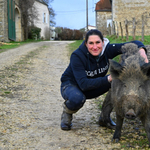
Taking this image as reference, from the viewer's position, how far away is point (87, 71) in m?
3.96

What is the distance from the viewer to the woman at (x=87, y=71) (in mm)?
3824

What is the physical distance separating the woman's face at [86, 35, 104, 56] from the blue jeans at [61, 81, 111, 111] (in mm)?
579

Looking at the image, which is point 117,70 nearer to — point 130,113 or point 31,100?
point 130,113

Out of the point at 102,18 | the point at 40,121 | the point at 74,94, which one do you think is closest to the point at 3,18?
the point at 102,18

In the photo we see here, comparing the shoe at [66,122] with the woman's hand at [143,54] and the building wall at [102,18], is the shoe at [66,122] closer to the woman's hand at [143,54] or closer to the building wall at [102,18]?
the woman's hand at [143,54]

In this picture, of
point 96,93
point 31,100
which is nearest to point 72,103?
point 96,93

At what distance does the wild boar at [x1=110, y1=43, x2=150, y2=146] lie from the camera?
280 centimetres

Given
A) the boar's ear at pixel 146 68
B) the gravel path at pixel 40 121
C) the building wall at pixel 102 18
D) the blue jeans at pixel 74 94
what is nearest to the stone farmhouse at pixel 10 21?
the building wall at pixel 102 18

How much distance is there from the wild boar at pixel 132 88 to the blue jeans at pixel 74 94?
0.67m

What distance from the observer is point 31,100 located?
5.56 meters

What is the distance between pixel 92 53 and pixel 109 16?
32271mm

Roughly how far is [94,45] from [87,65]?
13.7 inches

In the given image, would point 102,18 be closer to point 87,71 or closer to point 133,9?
point 133,9

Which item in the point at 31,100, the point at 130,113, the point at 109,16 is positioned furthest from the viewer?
the point at 109,16
